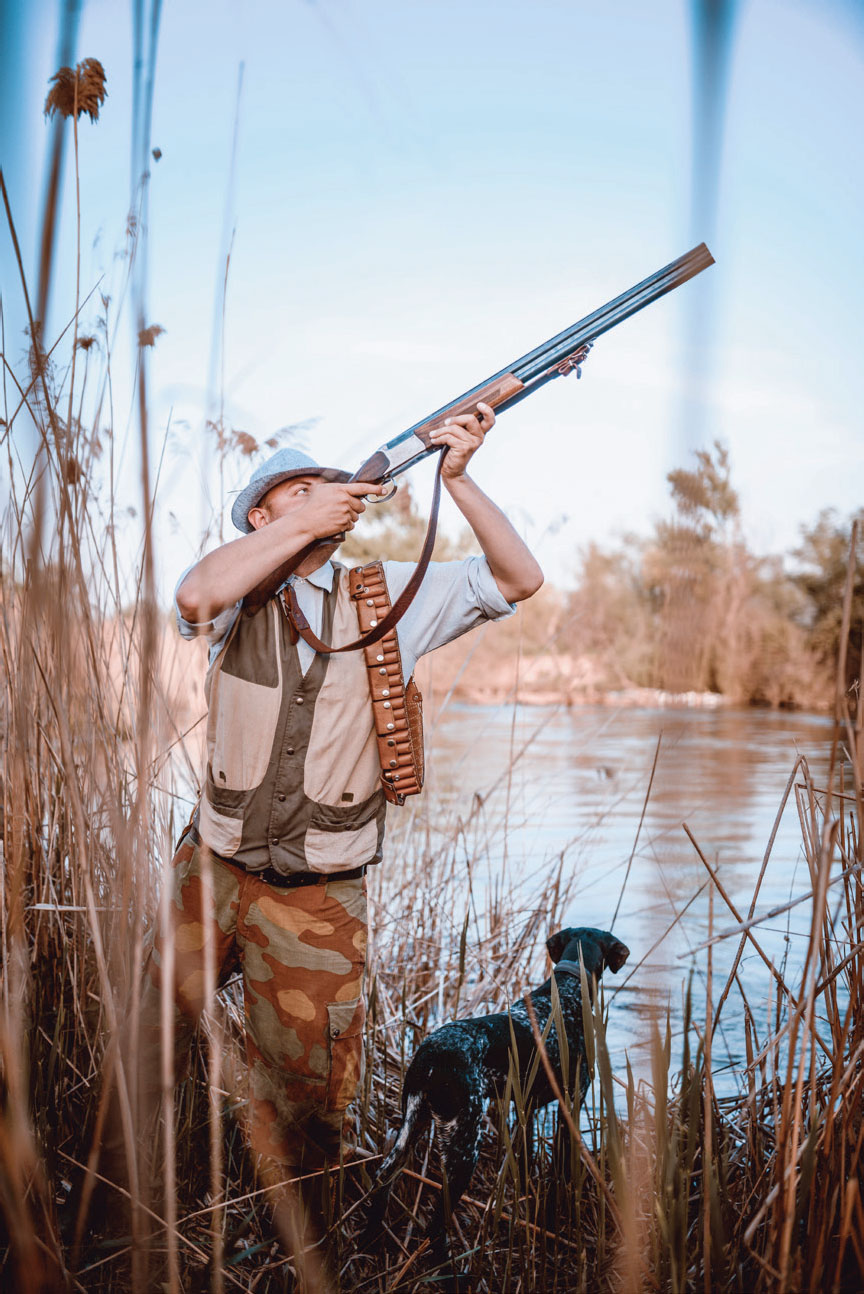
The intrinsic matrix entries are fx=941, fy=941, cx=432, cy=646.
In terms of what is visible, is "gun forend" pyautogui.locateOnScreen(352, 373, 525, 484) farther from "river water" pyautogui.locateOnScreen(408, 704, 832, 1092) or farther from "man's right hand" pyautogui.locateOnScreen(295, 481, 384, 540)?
"river water" pyautogui.locateOnScreen(408, 704, 832, 1092)

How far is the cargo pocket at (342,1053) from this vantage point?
2.25 metres

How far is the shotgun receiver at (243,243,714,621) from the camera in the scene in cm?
239

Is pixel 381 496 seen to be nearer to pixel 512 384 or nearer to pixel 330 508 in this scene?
pixel 330 508

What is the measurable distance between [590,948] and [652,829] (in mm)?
2284

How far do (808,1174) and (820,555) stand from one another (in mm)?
16972

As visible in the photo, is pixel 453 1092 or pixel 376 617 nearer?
pixel 453 1092

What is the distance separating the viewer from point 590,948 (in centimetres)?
285

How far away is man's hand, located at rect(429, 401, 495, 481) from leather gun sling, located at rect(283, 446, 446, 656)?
31 millimetres

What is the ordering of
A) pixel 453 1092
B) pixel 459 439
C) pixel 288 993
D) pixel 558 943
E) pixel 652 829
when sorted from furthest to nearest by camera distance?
pixel 652 829, pixel 558 943, pixel 459 439, pixel 288 993, pixel 453 1092

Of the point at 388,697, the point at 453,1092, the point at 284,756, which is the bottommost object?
the point at 453,1092

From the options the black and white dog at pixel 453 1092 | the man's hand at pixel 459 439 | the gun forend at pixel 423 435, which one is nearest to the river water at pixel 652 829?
the black and white dog at pixel 453 1092

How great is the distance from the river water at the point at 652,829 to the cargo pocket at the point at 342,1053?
2.18 feet

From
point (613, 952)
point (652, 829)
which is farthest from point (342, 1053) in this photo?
point (652, 829)

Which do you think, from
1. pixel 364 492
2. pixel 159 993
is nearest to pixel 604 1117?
pixel 159 993
